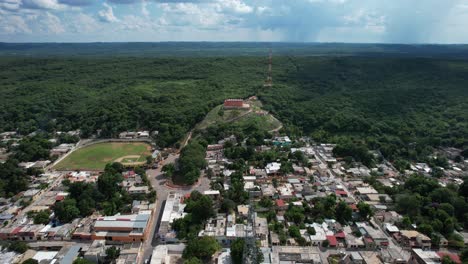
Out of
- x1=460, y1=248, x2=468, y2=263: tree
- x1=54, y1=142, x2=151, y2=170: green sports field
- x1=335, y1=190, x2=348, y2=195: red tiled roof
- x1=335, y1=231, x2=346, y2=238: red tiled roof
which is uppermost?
x1=460, y1=248, x2=468, y2=263: tree

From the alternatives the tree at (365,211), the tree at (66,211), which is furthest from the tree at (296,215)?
the tree at (66,211)

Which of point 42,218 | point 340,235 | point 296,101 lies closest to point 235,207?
point 340,235

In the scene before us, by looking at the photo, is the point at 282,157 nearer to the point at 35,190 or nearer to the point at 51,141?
the point at 35,190

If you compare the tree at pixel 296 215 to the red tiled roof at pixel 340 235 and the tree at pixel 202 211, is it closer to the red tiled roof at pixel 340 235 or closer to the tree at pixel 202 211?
the red tiled roof at pixel 340 235

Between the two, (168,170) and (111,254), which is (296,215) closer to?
(111,254)

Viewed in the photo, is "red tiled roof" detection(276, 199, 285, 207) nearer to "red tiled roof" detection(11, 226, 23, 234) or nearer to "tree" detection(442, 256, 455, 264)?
"tree" detection(442, 256, 455, 264)

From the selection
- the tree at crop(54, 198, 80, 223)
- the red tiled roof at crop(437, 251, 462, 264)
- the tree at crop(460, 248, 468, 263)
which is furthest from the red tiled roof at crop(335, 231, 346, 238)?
the tree at crop(54, 198, 80, 223)
